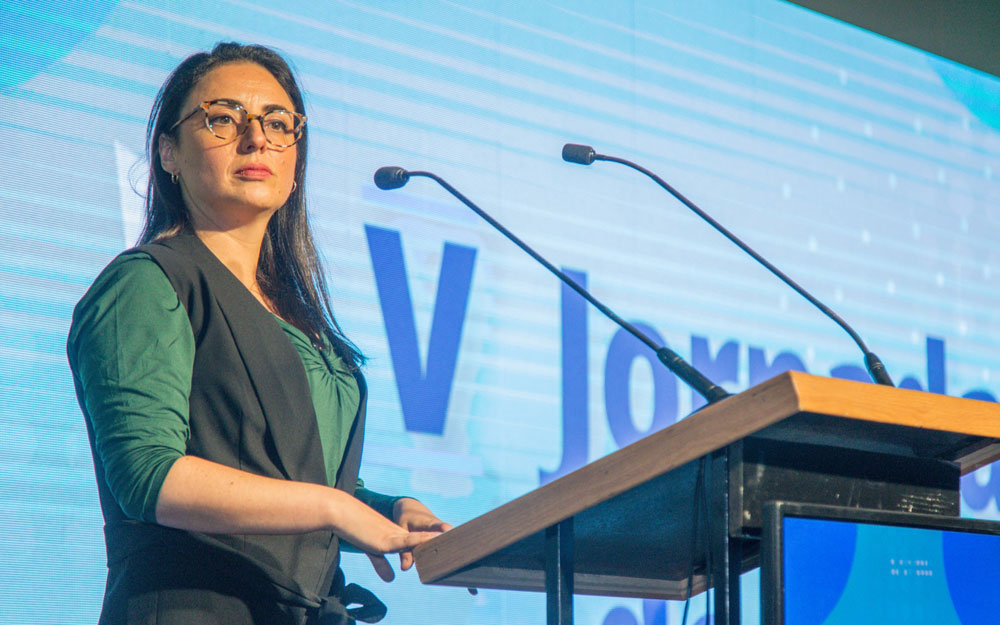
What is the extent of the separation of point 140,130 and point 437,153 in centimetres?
72

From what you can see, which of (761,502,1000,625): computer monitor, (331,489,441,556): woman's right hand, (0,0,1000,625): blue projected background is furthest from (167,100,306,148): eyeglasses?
(761,502,1000,625): computer monitor

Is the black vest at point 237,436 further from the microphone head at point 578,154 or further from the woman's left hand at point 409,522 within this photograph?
the microphone head at point 578,154

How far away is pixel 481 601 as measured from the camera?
259 centimetres

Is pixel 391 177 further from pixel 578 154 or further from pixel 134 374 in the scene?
pixel 134 374

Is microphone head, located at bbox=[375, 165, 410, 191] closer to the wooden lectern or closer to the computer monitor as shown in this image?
the wooden lectern

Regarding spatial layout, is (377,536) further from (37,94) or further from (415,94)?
(415,94)

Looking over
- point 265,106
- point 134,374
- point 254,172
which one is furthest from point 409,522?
point 265,106

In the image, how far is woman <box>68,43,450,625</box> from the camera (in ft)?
3.91

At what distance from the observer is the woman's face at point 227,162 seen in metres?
1.55

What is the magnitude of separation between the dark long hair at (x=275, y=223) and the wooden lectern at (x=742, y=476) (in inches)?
22.3

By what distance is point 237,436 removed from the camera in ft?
4.44

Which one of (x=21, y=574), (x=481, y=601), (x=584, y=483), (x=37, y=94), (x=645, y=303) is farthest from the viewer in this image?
(x=645, y=303)

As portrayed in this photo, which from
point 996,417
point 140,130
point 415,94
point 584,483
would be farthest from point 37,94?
point 996,417

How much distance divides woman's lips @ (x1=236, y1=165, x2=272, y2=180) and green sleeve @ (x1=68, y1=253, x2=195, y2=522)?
0.25m
